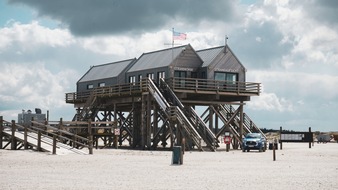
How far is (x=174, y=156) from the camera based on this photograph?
30375mm

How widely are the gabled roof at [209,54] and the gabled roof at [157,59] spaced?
2707mm

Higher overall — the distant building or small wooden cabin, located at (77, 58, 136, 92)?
small wooden cabin, located at (77, 58, 136, 92)

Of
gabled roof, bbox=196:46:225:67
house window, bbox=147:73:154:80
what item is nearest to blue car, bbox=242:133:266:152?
gabled roof, bbox=196:46:225:67

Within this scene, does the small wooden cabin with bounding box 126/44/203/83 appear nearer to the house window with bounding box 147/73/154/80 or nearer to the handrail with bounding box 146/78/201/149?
the house window with bounding box 147/73/154/80

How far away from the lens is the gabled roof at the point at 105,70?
63.5m

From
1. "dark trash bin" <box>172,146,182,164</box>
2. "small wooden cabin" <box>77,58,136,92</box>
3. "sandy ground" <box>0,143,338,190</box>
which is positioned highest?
"small wooden cabin" <box>77,58,136,92</box>

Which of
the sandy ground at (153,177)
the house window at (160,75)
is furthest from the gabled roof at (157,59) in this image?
the sandy ground at (153,177)

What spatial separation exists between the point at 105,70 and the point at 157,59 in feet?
39.8

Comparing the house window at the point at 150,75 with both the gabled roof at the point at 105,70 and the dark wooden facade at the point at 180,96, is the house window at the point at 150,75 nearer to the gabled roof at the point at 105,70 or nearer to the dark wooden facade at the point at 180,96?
the dark wooden facade at the point at 180,96

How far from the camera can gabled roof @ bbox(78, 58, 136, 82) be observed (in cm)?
6350

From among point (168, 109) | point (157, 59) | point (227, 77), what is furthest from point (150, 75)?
point (168, 109)

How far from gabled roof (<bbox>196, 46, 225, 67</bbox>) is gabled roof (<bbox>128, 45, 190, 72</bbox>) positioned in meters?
2.71

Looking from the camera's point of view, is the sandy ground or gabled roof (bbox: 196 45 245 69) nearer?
the sandy ground

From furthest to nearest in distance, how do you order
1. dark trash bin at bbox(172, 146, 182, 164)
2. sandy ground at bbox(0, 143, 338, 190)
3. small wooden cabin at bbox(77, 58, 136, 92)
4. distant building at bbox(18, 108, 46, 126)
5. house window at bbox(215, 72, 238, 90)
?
distant building at bbox(18, 108, 46, 126)
small wooden cabin at bbox(77, 58, 136, 92)
house window at bbox(215, 72, 238, 90)
dark trash bin at bbox(172, 146, 182, 164)
sandy ground at bbox(0, 143, 338, 190)
